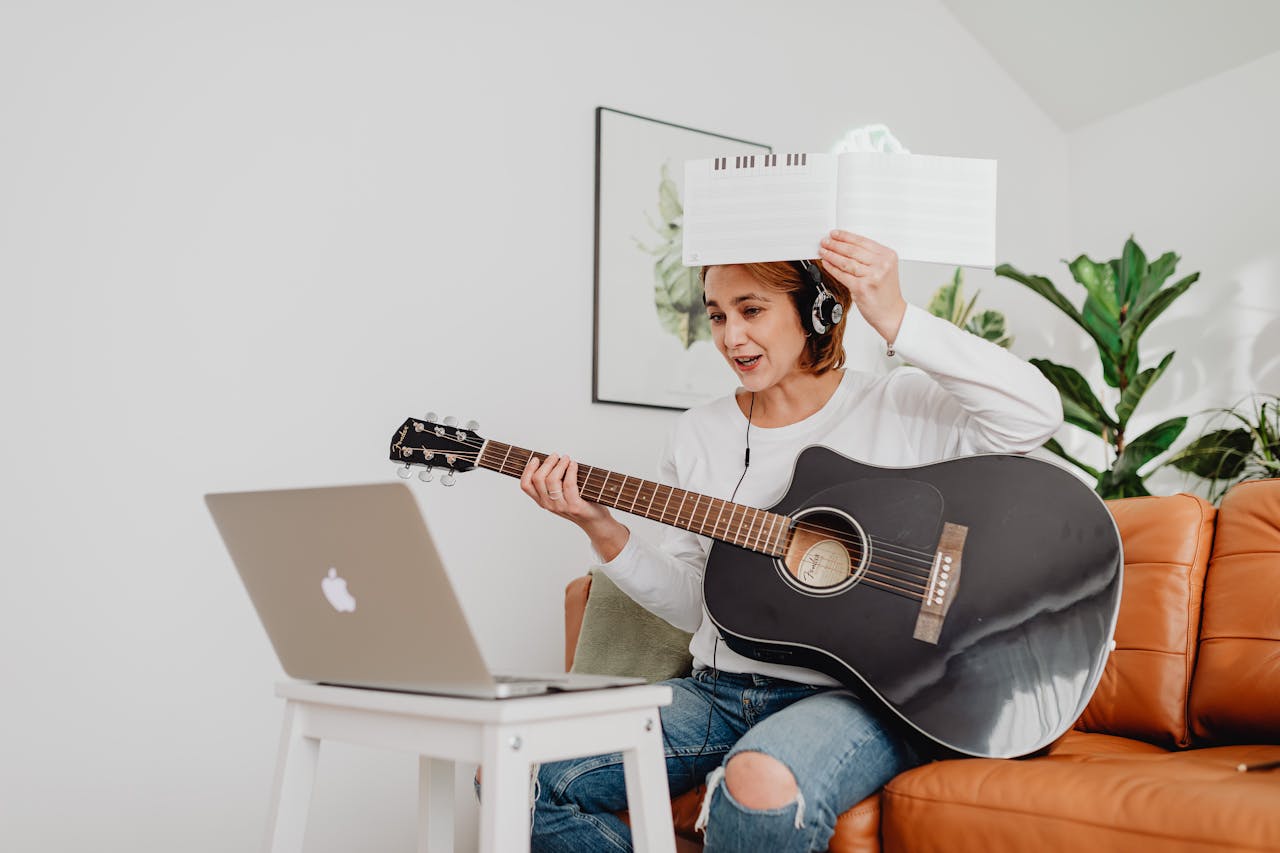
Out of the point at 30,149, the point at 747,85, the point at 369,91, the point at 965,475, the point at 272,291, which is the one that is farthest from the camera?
the point at 747,85

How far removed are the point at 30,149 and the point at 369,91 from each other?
0.71 m

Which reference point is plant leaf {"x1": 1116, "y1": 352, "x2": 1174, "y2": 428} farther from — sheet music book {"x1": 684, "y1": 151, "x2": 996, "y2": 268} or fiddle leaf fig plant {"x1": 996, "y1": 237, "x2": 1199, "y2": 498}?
sheet music book {"x1": 684, "y1": 151, "x2": 996, "y2": 268}

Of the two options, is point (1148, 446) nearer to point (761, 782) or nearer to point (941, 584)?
point (941, 584)

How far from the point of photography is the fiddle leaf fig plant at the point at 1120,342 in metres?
2.92

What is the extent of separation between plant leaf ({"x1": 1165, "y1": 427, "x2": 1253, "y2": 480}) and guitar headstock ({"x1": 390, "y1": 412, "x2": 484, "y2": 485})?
2214 mm

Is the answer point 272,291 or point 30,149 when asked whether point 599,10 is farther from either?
point 30,149

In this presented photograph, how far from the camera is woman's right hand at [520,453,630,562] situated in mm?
1571

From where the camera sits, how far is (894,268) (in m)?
1.48

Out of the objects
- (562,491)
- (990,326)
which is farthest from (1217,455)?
(562,491)

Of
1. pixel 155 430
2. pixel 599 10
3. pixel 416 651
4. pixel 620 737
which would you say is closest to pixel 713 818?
pixel 620 737

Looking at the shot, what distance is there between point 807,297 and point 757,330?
0.35 feet

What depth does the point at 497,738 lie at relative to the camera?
38.8 inches

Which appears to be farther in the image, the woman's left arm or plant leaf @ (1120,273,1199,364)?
plant leaf @ (1120,273,1199,364)

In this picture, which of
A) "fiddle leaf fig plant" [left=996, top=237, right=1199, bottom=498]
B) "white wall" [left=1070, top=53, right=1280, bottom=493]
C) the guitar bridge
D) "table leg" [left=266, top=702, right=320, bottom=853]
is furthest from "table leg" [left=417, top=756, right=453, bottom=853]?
"white wall" [left=1070, top=53, right=1280, bottom=493]
